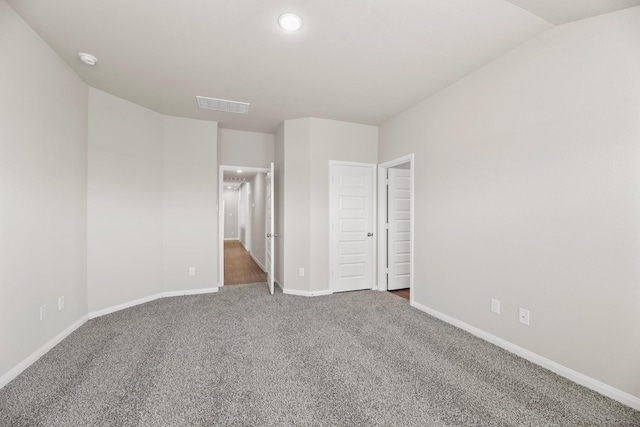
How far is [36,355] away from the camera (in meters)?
2.19

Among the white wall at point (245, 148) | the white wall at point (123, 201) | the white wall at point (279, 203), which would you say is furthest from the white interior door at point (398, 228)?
the white wall at point (123, 201)

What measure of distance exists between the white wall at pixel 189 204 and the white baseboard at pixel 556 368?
3.53 metres

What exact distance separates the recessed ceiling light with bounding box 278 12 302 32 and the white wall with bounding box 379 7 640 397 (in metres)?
1.87

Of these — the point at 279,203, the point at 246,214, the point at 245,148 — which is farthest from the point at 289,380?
the point at 246,214

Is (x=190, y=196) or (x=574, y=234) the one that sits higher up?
(x=190, y=196)

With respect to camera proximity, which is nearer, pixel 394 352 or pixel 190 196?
pixel 394 352

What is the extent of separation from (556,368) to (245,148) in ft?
15.6

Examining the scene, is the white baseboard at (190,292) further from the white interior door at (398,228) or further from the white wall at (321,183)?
the white interior door at (398,228)

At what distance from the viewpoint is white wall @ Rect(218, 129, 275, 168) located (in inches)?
182

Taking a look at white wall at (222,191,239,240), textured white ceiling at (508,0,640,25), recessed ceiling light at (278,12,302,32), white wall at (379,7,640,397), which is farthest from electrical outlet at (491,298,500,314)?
white wall at (222,191,239,240)

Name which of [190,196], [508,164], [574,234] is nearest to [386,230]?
[508,164]

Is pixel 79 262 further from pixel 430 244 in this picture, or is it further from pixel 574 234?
pixel 574 234

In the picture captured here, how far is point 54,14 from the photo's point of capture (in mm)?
1967

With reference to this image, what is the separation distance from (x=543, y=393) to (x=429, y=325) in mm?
1176
